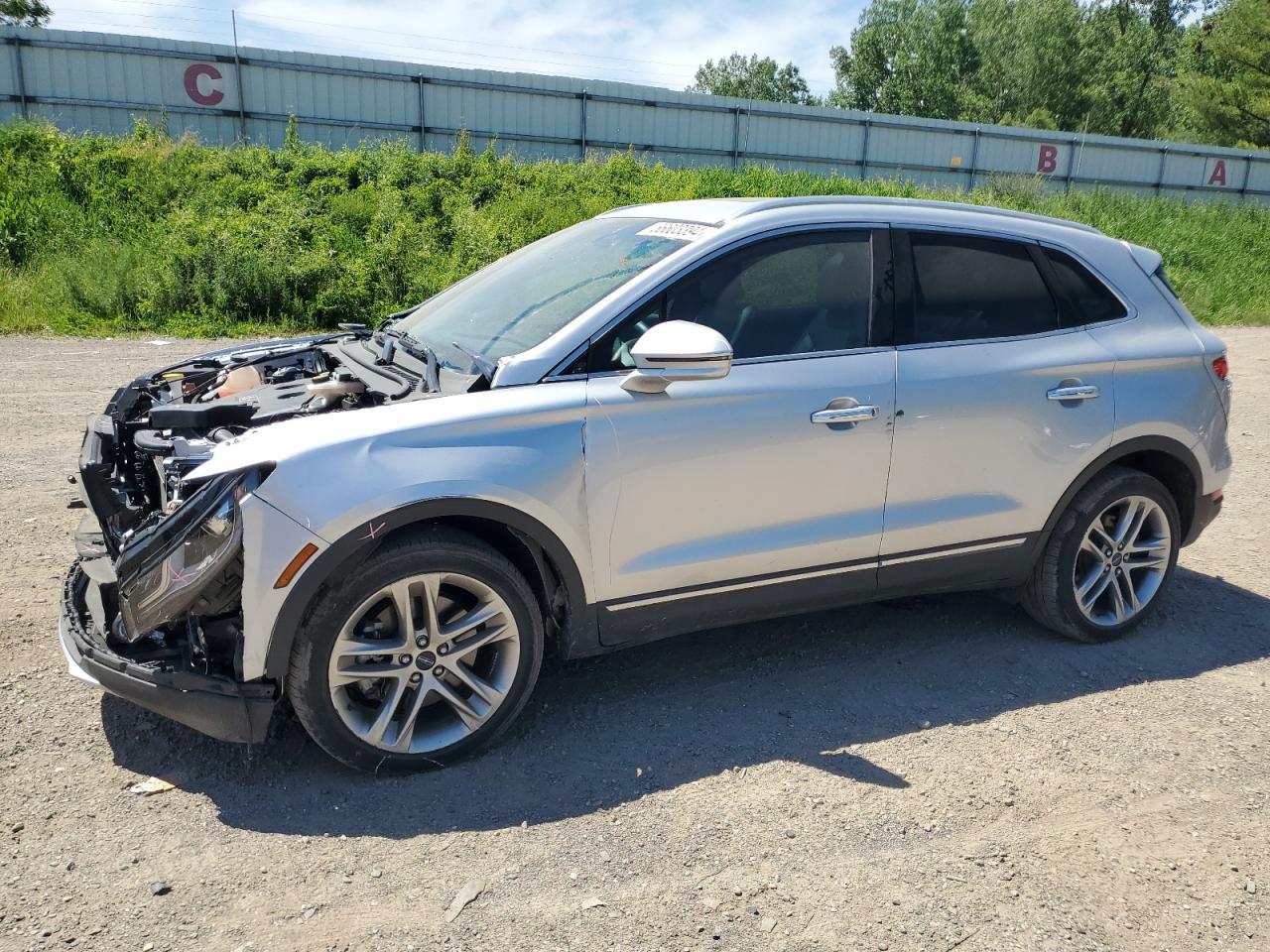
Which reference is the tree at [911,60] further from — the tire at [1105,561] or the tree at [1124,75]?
the tire at [1105,561]

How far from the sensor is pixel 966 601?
5.26 metres

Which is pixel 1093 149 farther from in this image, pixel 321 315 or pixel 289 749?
pixel 289 749

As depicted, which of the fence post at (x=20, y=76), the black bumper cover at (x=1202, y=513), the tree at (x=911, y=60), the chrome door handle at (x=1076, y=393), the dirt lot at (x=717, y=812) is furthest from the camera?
the tree at (x=911, y=60)

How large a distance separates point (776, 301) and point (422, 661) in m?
1.89

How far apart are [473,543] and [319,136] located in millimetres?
22600

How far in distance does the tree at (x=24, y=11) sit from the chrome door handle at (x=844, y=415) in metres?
41.6

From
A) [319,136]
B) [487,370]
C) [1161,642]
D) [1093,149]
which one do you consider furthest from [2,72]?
[1093,149]

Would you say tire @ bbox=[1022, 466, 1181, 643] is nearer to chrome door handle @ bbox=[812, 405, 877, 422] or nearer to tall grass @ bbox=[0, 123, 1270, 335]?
chrome door handle @ bbox=[812, 405, 877, 422]

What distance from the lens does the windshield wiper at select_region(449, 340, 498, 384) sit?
3650 mm

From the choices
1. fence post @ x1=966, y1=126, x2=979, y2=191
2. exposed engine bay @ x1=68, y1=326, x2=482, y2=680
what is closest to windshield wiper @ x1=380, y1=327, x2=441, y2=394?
exposed engine bay @ x1=68, y1=326, x2=482, y2=680

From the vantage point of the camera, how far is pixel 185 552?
10.5 feet

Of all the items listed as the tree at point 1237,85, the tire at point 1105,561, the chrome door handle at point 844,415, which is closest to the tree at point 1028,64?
the tree at point 1237,85

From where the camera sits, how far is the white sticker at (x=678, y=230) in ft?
13.2

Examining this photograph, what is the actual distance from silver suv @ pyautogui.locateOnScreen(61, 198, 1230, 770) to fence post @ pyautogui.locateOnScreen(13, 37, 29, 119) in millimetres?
20116
